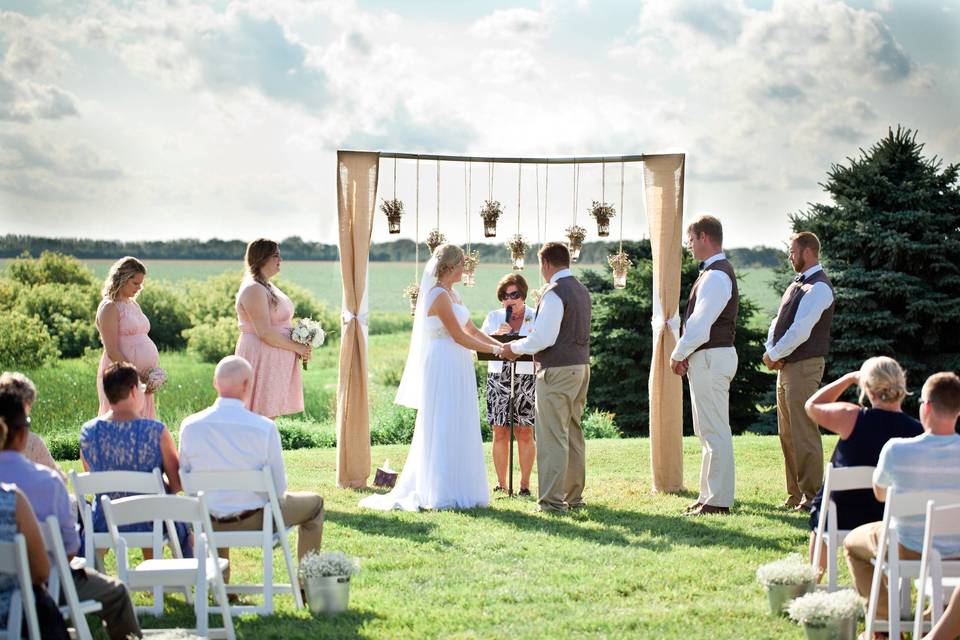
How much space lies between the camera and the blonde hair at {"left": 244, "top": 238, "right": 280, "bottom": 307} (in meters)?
6.88

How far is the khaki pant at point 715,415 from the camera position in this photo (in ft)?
22.7

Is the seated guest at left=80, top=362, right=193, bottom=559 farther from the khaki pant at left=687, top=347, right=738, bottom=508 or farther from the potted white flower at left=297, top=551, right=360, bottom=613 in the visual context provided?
the khaki pant at left=687, top=347, right=738, bottom=508

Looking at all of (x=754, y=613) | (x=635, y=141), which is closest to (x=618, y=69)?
(x=635, y=141)

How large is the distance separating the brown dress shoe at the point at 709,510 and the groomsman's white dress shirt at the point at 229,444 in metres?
3.28

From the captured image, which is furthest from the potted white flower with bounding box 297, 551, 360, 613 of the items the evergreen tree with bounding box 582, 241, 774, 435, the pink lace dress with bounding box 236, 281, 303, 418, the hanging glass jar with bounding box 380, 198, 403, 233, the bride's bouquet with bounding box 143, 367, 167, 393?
the evergreen tree with bounding box 582, 241, 774, 435

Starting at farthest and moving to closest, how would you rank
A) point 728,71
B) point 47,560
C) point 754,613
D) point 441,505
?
point 728,71, point 441,505, point 754,613, point 47,560

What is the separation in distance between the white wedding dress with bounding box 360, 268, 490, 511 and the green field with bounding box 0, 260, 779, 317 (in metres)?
21.6

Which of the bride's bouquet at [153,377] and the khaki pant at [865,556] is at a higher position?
the bride's bouquet at [153,377]

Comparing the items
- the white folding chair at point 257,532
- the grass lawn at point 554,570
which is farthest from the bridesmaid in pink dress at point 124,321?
the white folding chair at point 257,532

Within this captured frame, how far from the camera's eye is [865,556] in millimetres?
4441

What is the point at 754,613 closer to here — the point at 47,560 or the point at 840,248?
the point at 47,560

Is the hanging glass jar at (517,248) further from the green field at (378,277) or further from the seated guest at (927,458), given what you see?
the green field at (378,277)

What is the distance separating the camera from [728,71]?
28766mm

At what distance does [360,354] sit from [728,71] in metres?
23.0
